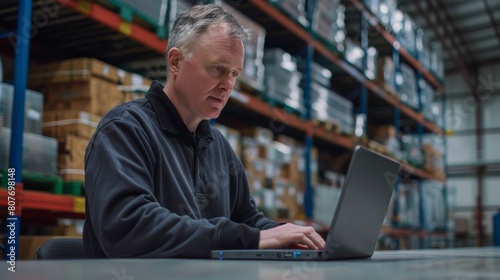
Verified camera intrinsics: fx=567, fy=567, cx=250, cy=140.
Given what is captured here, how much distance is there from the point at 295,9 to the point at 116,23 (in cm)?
272

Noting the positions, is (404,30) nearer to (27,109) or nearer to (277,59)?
(277,59)

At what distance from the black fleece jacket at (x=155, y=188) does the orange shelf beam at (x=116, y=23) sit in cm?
160

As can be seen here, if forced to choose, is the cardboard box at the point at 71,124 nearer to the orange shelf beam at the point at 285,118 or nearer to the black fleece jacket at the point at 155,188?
the black fleece jacket at the point at 155,188

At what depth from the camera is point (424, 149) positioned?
10344 mm

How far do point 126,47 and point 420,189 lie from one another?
7317 mm

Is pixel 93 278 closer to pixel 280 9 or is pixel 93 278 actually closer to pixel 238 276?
pixel 238 276

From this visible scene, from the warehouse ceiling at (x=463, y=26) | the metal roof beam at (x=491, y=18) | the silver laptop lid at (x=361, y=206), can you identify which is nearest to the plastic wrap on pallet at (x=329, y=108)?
the silver laptop lid at (x=361, y=206)

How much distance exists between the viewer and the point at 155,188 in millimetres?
1951

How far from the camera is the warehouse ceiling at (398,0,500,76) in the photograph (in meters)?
13.0

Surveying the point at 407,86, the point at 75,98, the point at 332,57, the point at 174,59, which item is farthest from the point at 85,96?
the point at 407,86

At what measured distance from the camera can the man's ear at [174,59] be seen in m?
2.17

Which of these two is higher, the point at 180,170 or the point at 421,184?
the point at 421,184

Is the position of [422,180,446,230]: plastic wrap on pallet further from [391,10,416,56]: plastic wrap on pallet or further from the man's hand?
the man's hand

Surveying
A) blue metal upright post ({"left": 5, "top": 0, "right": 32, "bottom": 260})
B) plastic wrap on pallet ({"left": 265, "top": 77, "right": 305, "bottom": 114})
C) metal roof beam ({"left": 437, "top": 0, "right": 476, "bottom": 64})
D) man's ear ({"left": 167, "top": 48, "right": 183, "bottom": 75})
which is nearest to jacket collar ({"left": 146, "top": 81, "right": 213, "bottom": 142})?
man's ear ({"left": 167, "top": 48, "right": 183, "bottom": 75})
